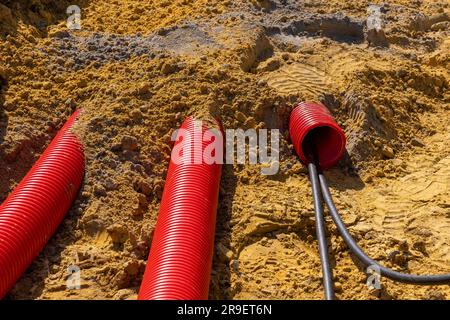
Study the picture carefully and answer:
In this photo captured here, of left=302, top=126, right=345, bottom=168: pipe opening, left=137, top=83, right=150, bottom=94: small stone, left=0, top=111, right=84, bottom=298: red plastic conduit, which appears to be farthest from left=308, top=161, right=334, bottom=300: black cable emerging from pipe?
left=0, top=111, right=84, bottom=298: red plastic conduit

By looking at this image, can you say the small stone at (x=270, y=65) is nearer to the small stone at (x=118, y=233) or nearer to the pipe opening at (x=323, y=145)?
the pipe opening at (x=323, y=145)

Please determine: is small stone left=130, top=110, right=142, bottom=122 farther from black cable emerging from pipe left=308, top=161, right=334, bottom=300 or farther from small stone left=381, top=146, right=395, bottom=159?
small stone left=381, top=146, right=395, bottom=159

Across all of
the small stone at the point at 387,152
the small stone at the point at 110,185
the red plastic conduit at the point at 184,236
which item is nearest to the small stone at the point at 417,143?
the small stone at the point at 387,152

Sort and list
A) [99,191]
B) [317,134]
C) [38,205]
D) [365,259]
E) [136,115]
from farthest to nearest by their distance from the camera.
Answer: [317,134] < [136,115] < [99,191] < [38,205] < [365,259]

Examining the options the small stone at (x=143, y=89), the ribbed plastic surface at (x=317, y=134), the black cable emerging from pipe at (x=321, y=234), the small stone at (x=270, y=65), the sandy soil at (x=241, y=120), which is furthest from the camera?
the small stone at (x=270, y=65)

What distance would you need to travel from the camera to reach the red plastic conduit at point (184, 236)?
14.6ft

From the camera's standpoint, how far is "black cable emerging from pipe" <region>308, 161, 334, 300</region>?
477 cm

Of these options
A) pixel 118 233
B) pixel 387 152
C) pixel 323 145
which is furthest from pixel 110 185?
pixel 387 152

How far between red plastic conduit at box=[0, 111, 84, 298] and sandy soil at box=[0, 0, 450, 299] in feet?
0.48

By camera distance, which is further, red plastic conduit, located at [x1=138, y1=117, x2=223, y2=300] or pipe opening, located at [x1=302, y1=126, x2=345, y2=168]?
pipe opening, located at [x1=302, y1=126, x2=345, y2=168]

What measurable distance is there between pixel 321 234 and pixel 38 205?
2631 mm

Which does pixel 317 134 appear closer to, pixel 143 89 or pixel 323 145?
pixel 323 145

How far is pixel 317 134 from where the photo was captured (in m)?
6.89

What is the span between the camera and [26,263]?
4938 millimetres
